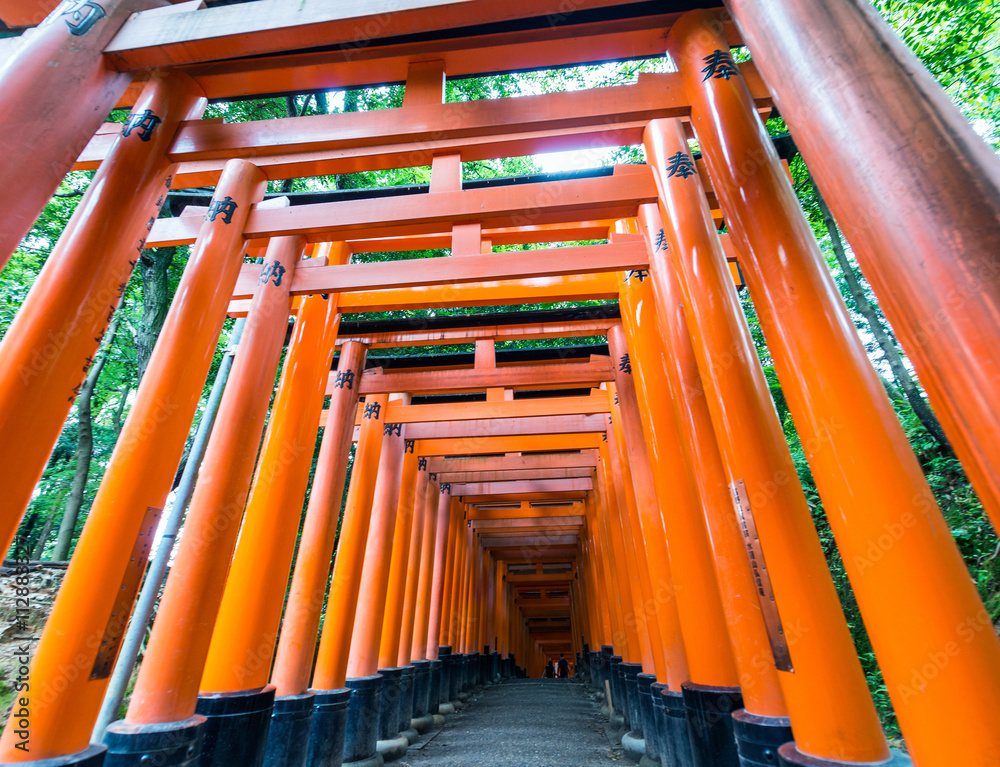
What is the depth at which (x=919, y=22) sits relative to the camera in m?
7.04

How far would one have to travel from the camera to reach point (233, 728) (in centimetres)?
348

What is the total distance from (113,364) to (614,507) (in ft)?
45.7

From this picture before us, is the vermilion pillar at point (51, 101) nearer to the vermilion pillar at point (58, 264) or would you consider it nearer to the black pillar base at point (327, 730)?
the vermilion pillar at point (58, 264)

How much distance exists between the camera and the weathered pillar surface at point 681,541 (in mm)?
3459

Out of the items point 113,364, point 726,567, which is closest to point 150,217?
point 726,567

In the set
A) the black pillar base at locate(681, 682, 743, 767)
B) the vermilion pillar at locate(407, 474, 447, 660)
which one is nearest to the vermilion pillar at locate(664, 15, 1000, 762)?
the black pillar base at locate(681, 682, 743, 767)

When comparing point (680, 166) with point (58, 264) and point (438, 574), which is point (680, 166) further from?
point (438, 574)

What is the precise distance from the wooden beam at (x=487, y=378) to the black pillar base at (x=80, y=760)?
4637mm

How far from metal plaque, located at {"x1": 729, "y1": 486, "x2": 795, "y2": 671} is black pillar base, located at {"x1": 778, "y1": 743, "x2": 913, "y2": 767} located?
31cm

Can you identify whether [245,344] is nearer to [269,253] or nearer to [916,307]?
[269,253]

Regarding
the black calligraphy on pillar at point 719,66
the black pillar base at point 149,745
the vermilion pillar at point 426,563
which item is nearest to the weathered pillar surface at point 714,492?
the black calligraphy on pillar at point 719,66

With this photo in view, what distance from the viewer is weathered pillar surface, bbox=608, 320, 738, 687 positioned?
346 centimetres

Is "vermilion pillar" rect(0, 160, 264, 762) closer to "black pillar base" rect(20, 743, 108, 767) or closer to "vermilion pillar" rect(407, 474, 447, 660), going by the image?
"black pillar base" rect(20, 743, 108, 767)

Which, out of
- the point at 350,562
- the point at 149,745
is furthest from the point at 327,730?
the point at 149,745
